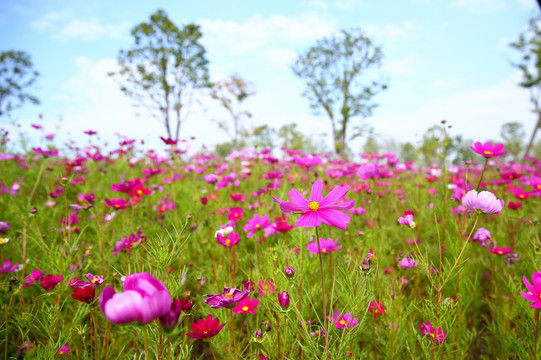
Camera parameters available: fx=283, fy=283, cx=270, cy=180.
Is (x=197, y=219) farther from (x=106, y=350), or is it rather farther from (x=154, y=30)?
(x=154, y=30)

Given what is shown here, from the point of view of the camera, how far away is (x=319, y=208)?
2.60ft

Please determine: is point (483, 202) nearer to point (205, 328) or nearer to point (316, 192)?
point (316, 192)

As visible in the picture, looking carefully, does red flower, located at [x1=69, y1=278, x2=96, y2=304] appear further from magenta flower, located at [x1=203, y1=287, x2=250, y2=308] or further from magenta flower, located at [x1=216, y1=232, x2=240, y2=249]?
magenta flower, located at [x1=216, y1=232, x2=240, y2=249]

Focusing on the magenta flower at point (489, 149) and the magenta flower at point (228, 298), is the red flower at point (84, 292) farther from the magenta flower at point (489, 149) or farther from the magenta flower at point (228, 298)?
the magenta flower at point (489, 149)

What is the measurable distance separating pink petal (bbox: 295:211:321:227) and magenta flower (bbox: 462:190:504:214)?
1.70 ft

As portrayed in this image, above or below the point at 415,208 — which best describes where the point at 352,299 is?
above

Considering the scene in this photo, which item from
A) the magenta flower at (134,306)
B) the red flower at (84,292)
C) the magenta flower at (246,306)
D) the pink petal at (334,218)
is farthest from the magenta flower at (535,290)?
the red flower at (84,292)

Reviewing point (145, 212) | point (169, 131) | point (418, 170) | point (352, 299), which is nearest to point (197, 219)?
point (145, 212)

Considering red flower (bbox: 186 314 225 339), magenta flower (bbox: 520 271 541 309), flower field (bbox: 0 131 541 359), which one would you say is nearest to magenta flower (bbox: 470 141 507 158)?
flower field (bbox: 0 131 541 359)

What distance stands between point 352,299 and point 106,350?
99 centimetres

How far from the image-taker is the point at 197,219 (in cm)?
228

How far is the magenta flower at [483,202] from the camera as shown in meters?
0.88

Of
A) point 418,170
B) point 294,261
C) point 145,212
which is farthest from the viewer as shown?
point 418,170

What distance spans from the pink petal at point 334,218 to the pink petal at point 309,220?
16 millimetres
